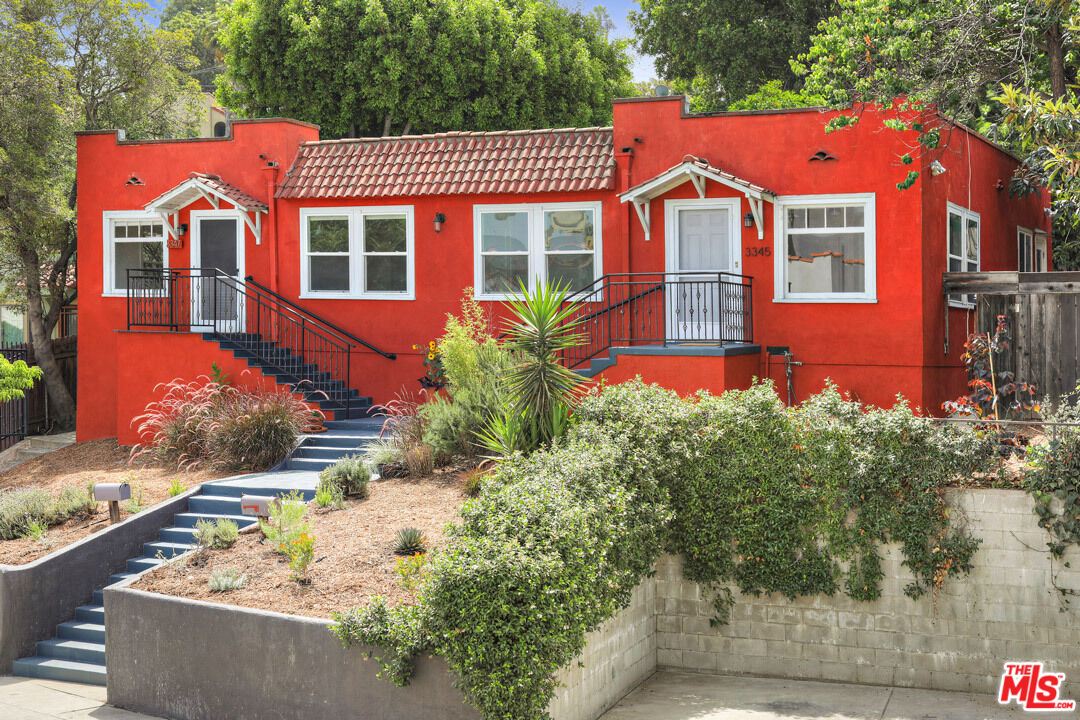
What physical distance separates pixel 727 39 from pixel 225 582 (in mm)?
22788

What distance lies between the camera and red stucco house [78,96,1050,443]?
14.2 metres

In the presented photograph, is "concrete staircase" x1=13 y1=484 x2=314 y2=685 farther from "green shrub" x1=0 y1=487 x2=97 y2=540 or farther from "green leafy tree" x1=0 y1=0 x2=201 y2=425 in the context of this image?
"green leafy tree" x1=0 y1=0 x2=201 y2=425

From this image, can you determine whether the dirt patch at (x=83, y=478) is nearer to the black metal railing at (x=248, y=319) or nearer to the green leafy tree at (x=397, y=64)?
the black metal railing at (x=248, y=319)

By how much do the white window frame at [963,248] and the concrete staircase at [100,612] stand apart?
31.9 ft

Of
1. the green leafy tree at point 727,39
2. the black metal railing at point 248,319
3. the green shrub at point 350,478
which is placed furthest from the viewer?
the green leafy tree at point 727,39

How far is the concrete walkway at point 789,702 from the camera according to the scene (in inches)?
330

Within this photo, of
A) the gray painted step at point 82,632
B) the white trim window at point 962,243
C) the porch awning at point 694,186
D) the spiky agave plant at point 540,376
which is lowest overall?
the gray painted step at point 82,632

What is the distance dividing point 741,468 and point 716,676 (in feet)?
6.57

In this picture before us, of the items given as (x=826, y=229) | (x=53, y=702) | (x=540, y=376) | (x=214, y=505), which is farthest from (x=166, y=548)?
(x=826, y=229)

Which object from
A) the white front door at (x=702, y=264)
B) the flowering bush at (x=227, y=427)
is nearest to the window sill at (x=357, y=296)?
the flowering bush at (x=227, y=427)

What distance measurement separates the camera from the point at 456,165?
16469mm

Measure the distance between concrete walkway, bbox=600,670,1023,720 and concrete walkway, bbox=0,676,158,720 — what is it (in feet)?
14.9

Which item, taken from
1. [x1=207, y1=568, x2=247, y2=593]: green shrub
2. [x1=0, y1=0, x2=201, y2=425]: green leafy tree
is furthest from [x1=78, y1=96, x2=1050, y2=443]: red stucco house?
[x1=207, y1=568, x2=247, y2=593]: green shrub

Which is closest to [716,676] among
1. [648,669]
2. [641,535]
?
[648,669]
